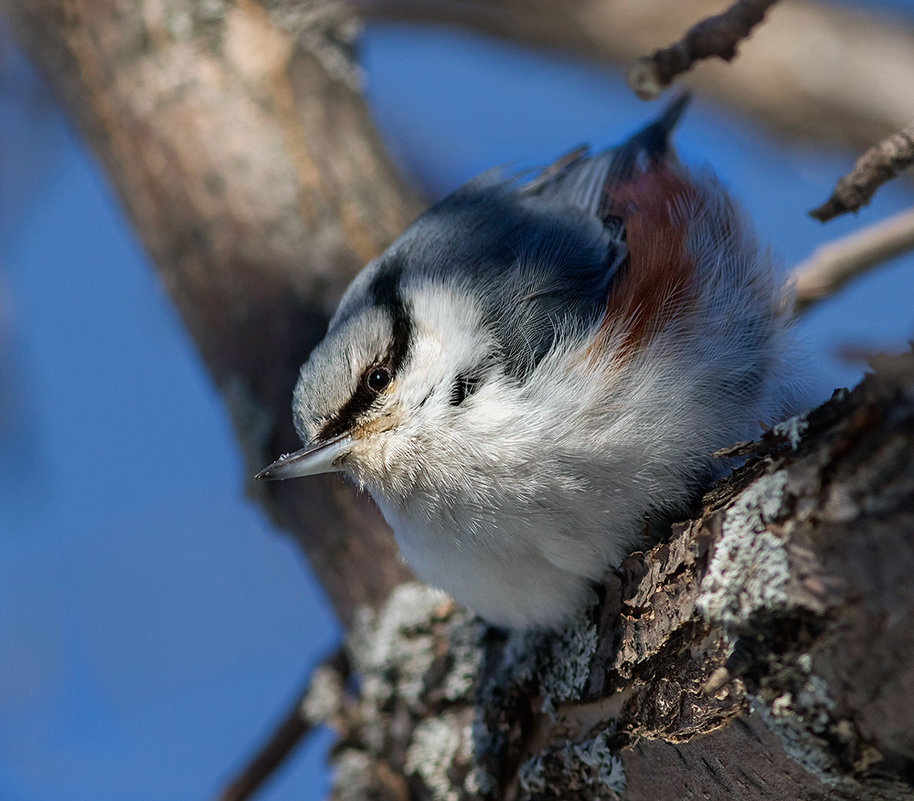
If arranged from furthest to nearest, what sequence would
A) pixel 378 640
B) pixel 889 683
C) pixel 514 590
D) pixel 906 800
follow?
pixel 378 640 → pixel 514 590 → pixel 906 800 → pixel 889 683

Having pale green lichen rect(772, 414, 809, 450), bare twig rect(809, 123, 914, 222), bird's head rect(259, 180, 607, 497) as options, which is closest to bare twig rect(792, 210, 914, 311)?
bare twig rect(809, 123, 914, 222)

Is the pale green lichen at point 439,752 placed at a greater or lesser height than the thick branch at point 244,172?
lesser

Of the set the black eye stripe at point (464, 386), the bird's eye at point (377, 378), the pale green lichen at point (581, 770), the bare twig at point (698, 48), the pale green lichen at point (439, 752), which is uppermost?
the bare twig at point (698, 48)

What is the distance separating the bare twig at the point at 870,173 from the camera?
1411mm

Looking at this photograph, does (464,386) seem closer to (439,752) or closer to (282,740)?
(439,752)

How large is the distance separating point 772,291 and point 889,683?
1021mm

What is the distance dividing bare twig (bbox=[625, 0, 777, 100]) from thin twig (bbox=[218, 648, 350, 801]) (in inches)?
57.8

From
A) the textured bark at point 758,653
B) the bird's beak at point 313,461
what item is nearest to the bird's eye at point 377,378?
the bird's beak at point 313,461

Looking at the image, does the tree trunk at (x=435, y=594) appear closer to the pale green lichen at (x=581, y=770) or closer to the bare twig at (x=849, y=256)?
the pale green lichen at (x=581, y=770)

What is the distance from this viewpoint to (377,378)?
63.4 inches

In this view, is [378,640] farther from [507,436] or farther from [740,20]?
[740,20]

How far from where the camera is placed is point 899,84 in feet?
10.2

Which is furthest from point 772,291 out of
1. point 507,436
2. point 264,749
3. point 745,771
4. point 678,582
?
point 264,749

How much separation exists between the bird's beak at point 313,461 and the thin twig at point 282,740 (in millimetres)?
739
